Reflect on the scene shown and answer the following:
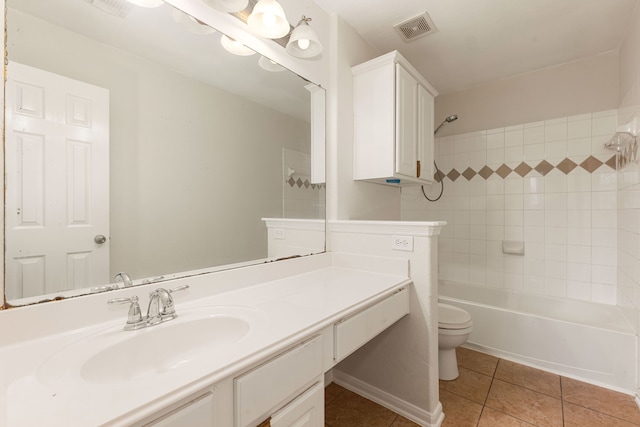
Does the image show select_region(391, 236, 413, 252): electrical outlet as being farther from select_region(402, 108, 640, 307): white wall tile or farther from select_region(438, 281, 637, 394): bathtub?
select_region(402, 108, 640, 307): white wall tile

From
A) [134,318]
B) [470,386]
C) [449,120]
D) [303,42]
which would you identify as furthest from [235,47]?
[470,386]

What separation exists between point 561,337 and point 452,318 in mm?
757

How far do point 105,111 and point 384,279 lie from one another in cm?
139

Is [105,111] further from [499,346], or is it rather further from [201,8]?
[499,346]

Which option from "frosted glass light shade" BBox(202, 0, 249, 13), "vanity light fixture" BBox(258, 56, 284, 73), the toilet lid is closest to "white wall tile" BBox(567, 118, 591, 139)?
the toilet lid

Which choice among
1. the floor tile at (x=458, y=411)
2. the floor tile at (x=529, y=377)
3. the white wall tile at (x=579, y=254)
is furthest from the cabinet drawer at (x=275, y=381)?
the white wall tile at (x=579, y=254)

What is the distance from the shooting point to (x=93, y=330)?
892 mm

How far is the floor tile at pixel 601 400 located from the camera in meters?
1.60

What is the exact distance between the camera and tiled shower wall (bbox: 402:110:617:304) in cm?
233

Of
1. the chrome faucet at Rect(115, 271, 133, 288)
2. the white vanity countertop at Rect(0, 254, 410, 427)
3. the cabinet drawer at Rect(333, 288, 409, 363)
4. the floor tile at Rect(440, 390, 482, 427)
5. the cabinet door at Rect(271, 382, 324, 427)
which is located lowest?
the floor tile at Rect(440, 390, 482, 427)

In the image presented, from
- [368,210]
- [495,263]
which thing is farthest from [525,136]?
[368,210]

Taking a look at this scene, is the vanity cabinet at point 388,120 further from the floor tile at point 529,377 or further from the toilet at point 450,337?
the floor tile at point 529,377

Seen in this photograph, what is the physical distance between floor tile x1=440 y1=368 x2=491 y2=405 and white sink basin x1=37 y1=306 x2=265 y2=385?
155 cm

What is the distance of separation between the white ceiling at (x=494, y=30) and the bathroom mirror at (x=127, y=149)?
0.97 meters
